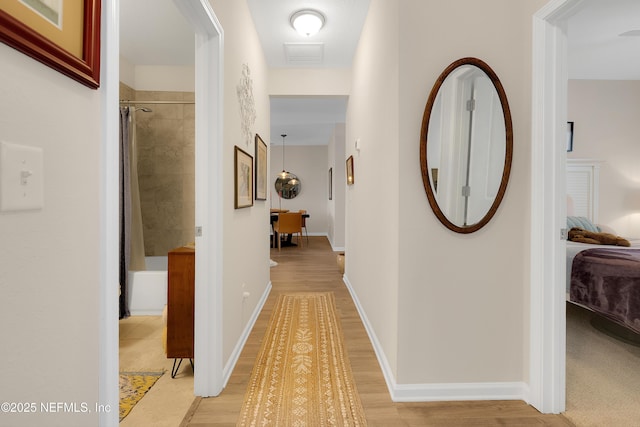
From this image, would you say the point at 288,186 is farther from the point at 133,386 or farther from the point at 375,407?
the point at 375,407

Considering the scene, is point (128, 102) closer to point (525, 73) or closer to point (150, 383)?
point (150, 383)

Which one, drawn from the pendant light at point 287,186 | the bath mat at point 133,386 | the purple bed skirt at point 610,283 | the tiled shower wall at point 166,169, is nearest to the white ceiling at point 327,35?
the tiled shower wall at point 166,169

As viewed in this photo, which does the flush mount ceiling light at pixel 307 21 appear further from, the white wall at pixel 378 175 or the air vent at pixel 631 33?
the air vent at pixel 631 33

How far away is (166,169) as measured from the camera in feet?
12.2

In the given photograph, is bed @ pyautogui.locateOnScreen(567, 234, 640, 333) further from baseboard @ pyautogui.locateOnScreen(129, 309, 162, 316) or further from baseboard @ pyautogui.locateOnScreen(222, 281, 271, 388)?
baseboard @ pyautogui.locateOnScreen(129, 309, 162, 316)

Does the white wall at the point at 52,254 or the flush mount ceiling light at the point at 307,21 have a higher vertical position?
the flush mount ceiling light at the point at 307,21

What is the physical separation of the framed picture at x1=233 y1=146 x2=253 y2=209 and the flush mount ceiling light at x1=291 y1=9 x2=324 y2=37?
1.31 metres

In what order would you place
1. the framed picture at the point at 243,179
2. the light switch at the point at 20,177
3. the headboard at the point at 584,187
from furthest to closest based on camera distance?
the headboard at the point at 584,187
the framed picture at the point at 243,179
the light switch at the point at 20,177

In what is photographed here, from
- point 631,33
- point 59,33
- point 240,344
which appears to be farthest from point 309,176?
point 59,33

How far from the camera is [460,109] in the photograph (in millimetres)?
1816

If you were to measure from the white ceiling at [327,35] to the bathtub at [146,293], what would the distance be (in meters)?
2.23

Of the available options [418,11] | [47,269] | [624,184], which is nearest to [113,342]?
[47,269]

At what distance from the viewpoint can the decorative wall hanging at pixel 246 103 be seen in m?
2.49

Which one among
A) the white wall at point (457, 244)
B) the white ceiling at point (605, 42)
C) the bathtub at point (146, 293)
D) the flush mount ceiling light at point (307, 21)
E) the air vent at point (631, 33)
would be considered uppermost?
the white ceiling at point (605, 42)
